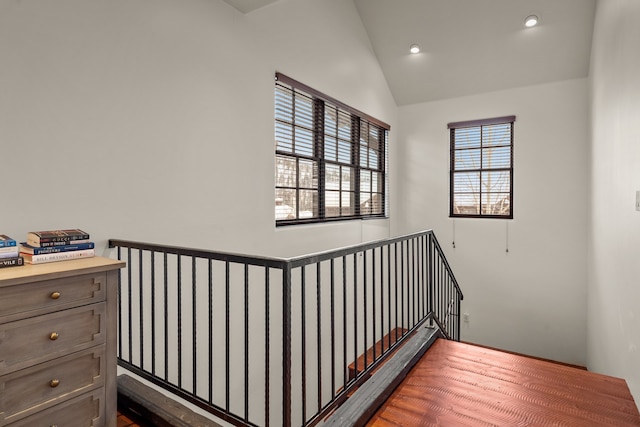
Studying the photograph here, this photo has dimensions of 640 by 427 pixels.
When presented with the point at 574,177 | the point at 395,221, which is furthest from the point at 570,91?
the point at 395,221

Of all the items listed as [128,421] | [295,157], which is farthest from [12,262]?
[295,157]

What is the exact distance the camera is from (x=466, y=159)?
531 centimetres

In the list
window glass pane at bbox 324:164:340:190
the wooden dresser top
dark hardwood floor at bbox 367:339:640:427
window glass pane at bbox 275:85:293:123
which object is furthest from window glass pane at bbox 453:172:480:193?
the wooden dresser top

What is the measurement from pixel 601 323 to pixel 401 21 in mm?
3861

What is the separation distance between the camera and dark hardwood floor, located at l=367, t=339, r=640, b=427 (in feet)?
6.17

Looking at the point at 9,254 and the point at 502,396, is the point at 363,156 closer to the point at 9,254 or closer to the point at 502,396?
the point at 502,396

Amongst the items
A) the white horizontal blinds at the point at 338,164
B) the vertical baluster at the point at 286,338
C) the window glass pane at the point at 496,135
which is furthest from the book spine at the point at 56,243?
the window glass pane at the point at 496,135

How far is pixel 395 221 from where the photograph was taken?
570cm

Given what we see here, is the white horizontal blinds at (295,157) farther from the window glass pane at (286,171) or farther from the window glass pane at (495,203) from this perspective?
the window glass pane at (495,203)

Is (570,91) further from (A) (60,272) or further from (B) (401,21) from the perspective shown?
(A) (60,272)

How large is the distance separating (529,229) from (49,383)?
5161 millimetres

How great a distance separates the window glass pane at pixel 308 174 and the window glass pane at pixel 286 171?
0.10 m

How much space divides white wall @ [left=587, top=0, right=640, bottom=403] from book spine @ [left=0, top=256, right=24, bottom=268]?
303 cm

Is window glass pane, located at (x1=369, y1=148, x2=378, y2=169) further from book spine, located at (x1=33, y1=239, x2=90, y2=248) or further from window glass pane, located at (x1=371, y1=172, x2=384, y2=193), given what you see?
book spine, located at (x1=33, y1=239, x2=90, y2=248)
